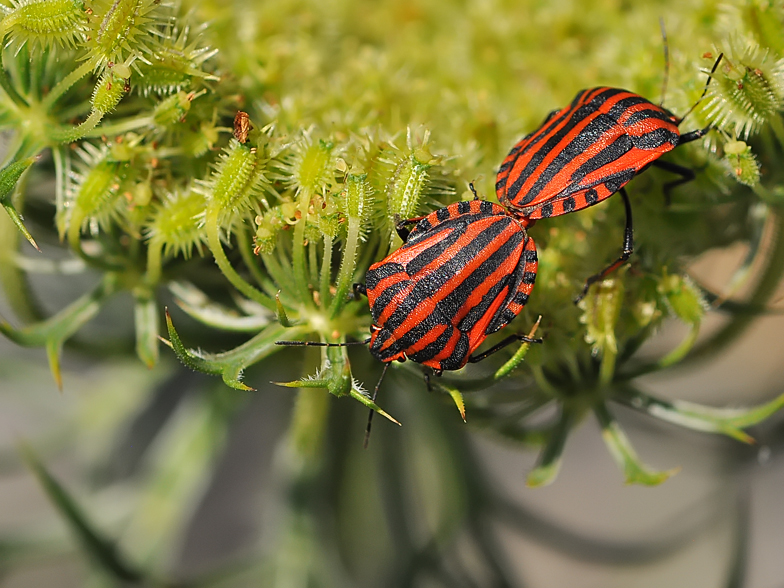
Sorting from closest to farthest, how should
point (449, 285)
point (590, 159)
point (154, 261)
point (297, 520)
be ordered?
1. point (449, 285)
2. point (590, 159)
3. point (154, 261)
4. point (297, 520)

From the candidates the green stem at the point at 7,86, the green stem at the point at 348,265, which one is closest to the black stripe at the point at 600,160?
the green stem at the point at 348,265

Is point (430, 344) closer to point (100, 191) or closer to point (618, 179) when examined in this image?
point (618, 179)

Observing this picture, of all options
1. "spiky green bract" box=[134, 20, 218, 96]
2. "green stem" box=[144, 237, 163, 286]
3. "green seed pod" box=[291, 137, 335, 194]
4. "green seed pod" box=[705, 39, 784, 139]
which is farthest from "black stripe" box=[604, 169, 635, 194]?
"green stem" box=[144, 237, 163, 286]

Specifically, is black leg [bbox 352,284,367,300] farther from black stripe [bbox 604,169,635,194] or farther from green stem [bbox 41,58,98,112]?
green stem [bbox 41,58,98,112]

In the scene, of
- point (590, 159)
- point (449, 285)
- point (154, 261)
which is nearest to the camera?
point (449, 285)

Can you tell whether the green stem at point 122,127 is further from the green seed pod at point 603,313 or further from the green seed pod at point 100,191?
the green seed pod at point 603,313

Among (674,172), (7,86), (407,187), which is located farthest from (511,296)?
(7,86)

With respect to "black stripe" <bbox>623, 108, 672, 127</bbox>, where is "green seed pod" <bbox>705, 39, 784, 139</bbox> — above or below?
above
